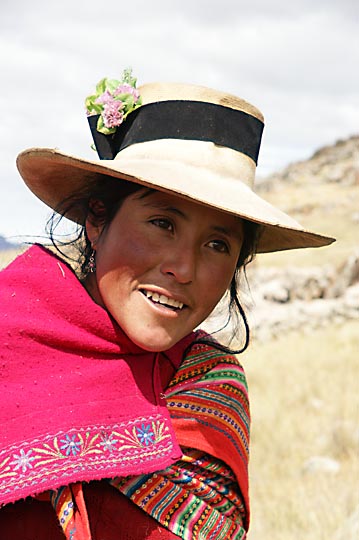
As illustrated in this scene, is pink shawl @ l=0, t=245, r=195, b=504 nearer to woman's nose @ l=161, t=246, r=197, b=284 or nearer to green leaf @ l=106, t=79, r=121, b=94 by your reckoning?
woman's nose @ l=161, t=246, r=197, b=284

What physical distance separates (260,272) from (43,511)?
1487cm

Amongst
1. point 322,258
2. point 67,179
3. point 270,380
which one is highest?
point 67,179

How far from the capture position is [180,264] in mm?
1894

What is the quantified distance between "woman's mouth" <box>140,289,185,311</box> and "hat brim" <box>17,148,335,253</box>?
26 centimetres

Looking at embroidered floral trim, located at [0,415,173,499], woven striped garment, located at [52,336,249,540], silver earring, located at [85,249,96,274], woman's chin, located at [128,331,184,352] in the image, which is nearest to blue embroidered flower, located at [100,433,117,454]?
embroidered floral trim, located at [0,415,173,499]

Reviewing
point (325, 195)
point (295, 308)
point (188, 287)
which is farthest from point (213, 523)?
point (325, 195)

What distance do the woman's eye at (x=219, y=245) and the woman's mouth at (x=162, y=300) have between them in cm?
19

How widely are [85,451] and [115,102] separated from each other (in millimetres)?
968

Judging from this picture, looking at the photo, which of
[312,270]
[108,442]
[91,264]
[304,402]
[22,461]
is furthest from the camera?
[312,270]

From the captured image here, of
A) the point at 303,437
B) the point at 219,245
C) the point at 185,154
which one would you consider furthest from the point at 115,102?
the point at 303,437

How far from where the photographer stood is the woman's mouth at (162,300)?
1.91m

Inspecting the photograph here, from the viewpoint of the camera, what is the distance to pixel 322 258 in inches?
744

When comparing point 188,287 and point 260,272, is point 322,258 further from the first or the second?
point 188,287

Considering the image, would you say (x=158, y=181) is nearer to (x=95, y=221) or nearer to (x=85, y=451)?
(x=95, y=221)
